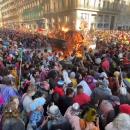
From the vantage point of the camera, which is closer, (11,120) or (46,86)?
(11,120)

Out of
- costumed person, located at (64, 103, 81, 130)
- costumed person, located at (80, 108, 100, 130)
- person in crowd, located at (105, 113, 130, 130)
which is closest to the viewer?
person in crowd, located at (105, 113, 130, 130)

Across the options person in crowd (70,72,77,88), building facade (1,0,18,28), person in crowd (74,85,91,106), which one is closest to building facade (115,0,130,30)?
building facade (1,0,18,28)

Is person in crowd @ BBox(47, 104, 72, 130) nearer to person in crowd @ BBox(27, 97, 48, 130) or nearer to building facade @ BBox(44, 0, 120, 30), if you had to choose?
person in crowd @ BBox(27, 97, 48, 130)

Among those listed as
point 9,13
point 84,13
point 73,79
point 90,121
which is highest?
point 90,121

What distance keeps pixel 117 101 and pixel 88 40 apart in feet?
69.8

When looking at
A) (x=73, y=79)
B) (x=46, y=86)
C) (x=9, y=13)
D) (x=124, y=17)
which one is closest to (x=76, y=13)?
(x=124, y=17)

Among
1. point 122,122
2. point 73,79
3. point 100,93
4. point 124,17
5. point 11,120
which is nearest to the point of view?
point 122,122

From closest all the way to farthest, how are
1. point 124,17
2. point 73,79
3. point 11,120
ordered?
point 11,120, point 73,79, point 124,17

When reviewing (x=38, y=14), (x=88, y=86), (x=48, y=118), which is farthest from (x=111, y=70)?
(x=38, y=14)

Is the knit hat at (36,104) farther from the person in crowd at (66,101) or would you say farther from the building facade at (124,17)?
the building facade at (124,17)

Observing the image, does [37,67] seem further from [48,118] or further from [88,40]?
[88,40]

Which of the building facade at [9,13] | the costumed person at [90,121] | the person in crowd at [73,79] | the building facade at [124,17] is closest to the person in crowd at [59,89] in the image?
the person in crowd at [73,79]

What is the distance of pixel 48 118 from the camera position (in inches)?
241

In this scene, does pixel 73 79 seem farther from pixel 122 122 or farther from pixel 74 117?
pixel 122 122
